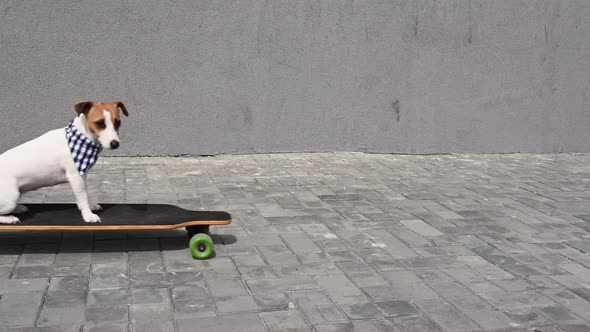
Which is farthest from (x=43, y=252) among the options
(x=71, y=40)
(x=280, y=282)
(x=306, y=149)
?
(x=306, y=149)

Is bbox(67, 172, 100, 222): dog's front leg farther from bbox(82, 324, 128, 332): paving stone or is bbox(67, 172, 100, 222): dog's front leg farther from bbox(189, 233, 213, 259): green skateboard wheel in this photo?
bbox(82, 324, 128, 332): paving stone

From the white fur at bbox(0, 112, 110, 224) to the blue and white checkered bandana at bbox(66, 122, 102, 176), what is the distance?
0.10 ft

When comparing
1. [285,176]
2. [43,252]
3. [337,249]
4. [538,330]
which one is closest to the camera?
[538,330]

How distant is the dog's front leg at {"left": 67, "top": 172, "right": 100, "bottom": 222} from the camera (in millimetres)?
4414

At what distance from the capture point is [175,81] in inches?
311

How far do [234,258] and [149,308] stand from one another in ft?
3.31

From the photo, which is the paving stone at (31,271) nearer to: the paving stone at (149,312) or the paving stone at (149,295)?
the paving stone at (149,295)

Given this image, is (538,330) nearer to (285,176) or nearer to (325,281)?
(325,281)

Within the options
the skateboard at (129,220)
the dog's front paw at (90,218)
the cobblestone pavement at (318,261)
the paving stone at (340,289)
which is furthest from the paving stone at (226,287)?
the dog's front paw at (90,218)

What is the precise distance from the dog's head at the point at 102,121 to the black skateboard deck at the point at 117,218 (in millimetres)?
556

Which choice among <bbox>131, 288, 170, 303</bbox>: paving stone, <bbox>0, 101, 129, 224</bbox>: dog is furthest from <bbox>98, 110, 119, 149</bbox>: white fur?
<bbox>131, 288, 170, 303</bbox>: paving stone

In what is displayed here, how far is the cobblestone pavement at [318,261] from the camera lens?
3.65 m

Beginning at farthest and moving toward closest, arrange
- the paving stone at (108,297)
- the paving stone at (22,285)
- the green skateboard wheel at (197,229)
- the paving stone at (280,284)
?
the green skateboard wheel at (197,229)
the paving stone at (280,284)
the paving stone at (22,285)
the paving stone at (108,297)

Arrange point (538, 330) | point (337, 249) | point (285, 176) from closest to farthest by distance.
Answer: point (538, 330) < point (337, 249) < point (285, 176)
